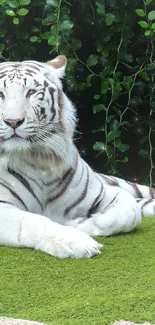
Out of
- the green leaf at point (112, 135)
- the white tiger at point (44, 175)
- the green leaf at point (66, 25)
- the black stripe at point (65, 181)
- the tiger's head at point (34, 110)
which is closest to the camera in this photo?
the white tiger at point (44, 175)

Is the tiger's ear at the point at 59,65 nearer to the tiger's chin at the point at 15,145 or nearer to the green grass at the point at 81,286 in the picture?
the tiger's chin at the point at 15,145

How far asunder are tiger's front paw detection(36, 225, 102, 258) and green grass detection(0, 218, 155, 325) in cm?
4

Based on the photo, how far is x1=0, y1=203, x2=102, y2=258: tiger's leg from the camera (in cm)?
315

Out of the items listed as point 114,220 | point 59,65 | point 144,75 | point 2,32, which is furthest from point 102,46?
point 114,220

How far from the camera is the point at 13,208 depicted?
352cm

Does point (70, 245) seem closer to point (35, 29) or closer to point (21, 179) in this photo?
point (21, 179)

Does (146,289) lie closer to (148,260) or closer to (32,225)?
(148,260)

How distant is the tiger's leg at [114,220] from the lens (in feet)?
11.8

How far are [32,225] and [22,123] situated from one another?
1.79 ft

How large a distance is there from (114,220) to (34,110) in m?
0.72

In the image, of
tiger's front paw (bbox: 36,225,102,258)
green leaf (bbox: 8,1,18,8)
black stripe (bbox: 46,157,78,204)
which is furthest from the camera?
green leaf (bbox: 8,1,18,8)

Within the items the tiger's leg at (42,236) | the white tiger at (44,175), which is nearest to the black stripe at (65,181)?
the white tiger at (44,175)

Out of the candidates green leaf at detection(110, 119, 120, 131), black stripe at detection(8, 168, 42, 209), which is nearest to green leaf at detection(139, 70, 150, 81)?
green leaf at detection(110, 119, 120, 131)

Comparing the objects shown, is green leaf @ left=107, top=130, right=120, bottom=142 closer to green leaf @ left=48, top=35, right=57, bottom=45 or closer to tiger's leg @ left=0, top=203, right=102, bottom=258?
green leaf @ left=48, top=35, right=57, bottom=45
